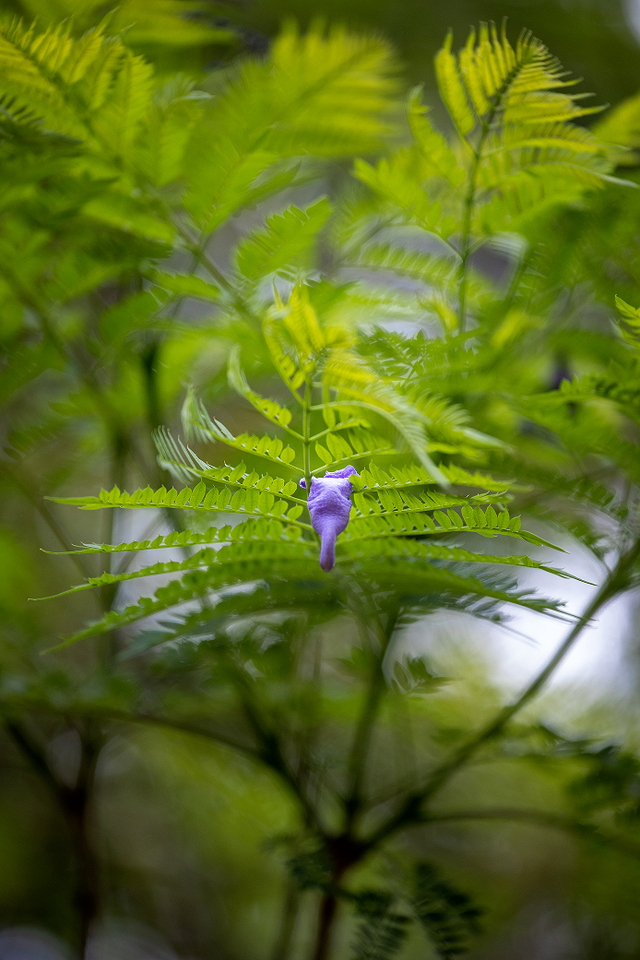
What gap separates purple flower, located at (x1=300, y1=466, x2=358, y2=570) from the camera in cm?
32

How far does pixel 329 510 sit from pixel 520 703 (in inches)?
12.8

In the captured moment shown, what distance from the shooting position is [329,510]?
326 millimetres

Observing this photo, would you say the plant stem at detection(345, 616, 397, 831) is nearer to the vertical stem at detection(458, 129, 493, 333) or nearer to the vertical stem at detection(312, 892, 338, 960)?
the vertical stem at detection(312, 892, 338, 960)

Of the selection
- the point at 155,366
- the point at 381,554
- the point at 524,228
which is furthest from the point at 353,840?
the point at 524,228

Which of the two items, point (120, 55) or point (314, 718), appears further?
point (314, 718)

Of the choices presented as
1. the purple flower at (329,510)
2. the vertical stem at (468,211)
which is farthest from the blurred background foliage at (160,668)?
the purple flower at (329,510)

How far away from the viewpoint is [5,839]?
4.45 feet

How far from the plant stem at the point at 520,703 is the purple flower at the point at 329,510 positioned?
0.96 feet

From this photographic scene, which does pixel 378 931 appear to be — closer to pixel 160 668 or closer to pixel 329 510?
pixel 160 668

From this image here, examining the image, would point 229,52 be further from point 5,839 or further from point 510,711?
point 5,839

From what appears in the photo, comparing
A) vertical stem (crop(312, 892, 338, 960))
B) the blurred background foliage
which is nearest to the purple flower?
the blurred background foliage

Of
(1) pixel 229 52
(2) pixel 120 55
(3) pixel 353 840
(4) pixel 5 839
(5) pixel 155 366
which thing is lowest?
(4) pixel 5 839

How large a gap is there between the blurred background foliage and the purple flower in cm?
19

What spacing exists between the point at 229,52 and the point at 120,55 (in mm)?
421
